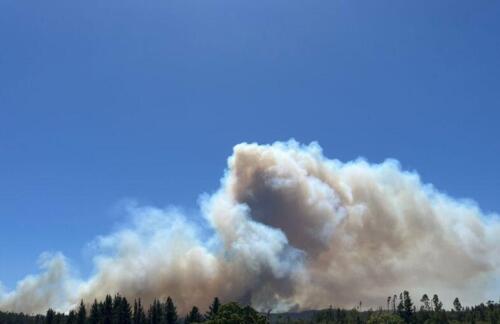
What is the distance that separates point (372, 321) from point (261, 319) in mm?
78006

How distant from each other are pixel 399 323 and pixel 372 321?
431 inches

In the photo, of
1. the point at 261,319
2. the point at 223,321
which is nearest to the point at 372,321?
the point at 261,319

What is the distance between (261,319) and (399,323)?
75.2 meters

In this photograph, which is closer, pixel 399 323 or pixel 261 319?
pixel 261 319

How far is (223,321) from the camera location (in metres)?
118

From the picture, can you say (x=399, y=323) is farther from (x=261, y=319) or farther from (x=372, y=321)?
(x=261, y=319)

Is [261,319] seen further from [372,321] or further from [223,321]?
[372,321]

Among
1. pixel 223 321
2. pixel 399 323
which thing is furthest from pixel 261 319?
pixel 399 323

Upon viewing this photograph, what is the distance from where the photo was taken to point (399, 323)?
183125 mm

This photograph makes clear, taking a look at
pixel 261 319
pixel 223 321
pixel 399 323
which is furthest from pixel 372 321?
pixel 223 321

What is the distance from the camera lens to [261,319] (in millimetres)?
126812

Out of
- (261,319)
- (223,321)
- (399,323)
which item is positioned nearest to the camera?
(223,321)

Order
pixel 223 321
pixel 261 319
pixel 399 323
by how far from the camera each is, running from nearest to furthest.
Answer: pixel 223 321, pixel 261 319, pixel 399 323

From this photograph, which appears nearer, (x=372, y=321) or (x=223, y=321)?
(x=223, y=321)
